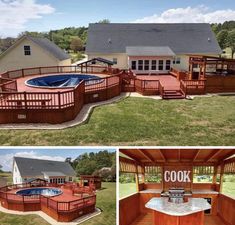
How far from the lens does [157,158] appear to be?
5383 mm

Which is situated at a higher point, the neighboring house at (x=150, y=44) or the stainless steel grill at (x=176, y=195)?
the neighboring house at (x=150, y=44)

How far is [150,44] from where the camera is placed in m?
Result: 29.7

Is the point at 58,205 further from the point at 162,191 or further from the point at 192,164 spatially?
the point at 192,164

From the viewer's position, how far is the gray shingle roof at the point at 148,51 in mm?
25125

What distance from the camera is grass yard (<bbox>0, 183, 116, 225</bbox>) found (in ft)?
18.3

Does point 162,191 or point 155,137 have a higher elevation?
point 155,137

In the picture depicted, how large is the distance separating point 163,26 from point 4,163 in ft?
98.9

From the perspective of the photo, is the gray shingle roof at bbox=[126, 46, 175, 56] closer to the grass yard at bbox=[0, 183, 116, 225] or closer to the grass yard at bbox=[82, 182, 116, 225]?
the grass yard at bbox=[0, 183, 116, 225]

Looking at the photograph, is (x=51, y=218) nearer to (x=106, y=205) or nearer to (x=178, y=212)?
(x=106, y=205)

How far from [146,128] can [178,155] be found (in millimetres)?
4227

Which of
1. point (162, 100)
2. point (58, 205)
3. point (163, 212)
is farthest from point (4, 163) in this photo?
point (162, 100)

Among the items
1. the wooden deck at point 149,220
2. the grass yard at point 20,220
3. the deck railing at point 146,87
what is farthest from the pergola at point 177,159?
the deck railing at point 146,87

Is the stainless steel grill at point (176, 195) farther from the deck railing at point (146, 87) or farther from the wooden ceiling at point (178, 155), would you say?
the deck railing at point (146, 87)

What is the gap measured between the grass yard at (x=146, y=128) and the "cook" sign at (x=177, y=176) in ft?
7.38
